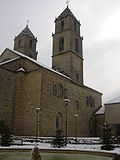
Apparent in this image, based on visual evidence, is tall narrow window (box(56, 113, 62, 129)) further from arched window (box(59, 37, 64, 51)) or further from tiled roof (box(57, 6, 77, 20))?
tiled roof (box(57, 6, 77, 20))

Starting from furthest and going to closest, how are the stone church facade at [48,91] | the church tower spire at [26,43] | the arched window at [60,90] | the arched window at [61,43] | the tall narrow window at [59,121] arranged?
the church tower spire at [26,43] → the arched window at [61,43] → the arched window at [60,90] → the tall narrow window at [59,121] → the stone church facade at [48,91]

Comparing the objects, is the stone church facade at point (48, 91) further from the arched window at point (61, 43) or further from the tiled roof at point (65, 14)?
the tiled roof at point (65, 14)

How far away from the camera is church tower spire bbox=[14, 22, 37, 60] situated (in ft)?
152

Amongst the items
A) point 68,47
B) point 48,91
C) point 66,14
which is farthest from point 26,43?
point 48,91

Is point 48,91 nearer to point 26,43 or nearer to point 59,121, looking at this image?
point 59,121

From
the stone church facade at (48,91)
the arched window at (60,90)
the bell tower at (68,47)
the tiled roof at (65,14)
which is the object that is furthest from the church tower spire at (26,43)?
the arched window at (60,90)

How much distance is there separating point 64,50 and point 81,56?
4.82 m

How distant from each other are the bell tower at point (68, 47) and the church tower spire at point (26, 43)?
4789 millimetres

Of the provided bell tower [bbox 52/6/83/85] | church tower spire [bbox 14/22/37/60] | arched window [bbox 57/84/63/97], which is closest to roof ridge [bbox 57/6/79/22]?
bell tower [bbox 52/6/83/85]

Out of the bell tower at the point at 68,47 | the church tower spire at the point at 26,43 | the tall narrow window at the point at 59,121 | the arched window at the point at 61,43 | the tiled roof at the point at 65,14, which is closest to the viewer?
the tall narrow window at the point at 59,121

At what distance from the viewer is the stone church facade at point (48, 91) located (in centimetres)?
2962

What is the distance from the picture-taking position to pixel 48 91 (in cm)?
3200

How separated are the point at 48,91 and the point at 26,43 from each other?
18174 millimetres

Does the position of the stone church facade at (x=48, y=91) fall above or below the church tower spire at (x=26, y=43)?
below
